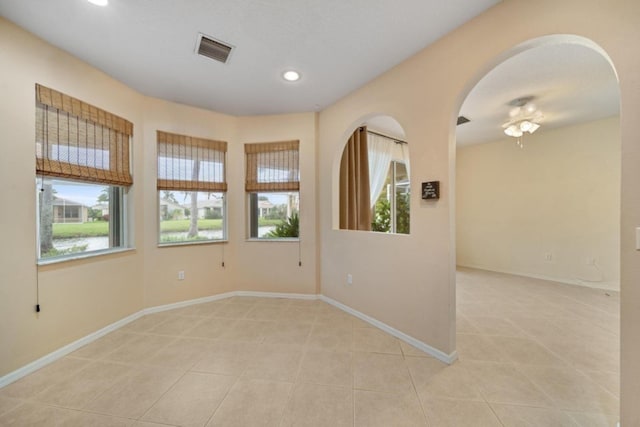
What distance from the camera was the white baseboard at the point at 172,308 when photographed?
1858mm

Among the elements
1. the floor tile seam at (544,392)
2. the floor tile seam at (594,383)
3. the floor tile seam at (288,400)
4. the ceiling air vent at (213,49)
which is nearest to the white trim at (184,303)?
the floor tile seam at (288,400)

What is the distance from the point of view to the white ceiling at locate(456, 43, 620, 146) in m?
2.29

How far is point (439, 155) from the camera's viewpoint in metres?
2.01

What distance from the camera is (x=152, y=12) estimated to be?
1.70 m

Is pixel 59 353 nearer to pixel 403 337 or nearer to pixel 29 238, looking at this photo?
pixel 29 238

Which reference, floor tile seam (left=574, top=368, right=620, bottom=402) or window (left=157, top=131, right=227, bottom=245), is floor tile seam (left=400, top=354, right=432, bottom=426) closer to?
floor tile seam (left=574, top=368, right=620, bottom=402)

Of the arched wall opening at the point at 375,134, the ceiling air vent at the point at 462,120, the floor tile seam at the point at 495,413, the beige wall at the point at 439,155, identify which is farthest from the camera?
the ceiling air vent at the point at 462,120

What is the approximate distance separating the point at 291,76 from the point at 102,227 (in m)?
2.64

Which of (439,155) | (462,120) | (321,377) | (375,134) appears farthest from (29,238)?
(462,120)

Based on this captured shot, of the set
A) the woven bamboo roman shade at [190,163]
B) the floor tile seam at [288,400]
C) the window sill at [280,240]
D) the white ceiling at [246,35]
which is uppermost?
the white ceiling at [246,35]

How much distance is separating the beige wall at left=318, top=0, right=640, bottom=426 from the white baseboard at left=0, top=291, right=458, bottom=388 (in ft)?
0.25

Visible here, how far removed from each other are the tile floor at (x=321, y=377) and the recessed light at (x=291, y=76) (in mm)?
2671

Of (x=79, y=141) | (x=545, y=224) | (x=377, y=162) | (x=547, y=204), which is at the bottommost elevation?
(x=545, y=224)

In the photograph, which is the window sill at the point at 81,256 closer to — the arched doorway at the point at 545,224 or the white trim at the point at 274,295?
the white trim at the point at 274,295
